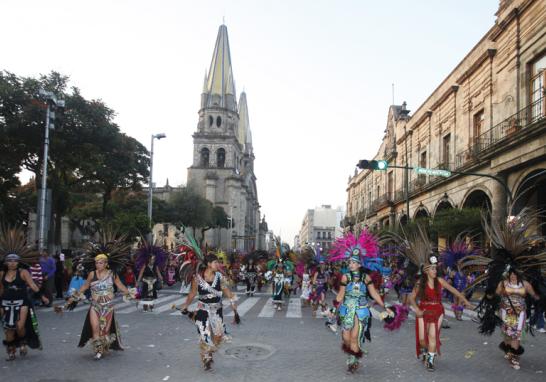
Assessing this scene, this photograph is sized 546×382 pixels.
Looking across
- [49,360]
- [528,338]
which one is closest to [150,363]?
[49,360]

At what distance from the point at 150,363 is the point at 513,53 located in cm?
2062

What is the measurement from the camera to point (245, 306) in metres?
15.9

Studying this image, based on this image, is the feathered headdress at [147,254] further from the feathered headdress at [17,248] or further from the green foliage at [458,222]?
the green foliage at [458,222]

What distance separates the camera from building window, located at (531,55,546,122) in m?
18.9

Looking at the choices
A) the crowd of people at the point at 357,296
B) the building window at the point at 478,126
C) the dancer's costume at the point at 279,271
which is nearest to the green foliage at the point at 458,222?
the building window at the point at 478,126

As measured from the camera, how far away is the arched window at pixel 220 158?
3711 inches

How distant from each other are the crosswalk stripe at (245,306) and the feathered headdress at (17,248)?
5.79m

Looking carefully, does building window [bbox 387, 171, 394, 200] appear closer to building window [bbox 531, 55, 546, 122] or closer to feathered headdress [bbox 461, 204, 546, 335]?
building window [bbox 531, 55, 546, 122]

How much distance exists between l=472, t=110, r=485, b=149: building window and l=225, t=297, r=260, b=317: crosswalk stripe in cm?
1427

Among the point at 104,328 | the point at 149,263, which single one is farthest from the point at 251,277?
the point at 104,328

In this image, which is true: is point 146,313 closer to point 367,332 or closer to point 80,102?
point 367,332

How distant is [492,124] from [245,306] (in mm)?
15704

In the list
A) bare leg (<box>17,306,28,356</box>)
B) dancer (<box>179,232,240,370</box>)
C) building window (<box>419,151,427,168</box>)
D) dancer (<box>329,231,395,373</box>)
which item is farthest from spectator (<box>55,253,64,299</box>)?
building window (<box>419,151,427,168</box>)

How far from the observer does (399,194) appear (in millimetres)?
39219
